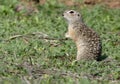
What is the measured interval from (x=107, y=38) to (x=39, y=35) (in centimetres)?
128

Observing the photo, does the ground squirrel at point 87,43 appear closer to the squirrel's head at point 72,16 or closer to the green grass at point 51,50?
the green grass at point 51,50

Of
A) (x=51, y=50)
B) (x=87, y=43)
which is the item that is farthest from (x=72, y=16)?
(x=87, y=43)

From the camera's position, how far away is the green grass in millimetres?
8227

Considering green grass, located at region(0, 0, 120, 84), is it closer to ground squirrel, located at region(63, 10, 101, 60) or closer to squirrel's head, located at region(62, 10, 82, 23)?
ground squirrel, located at region(63, 10, 101, 60)

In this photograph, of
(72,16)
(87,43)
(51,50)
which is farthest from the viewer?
(72,16)

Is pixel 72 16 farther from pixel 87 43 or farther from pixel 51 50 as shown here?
pixel 87 43

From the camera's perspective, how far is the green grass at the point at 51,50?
27.0ft

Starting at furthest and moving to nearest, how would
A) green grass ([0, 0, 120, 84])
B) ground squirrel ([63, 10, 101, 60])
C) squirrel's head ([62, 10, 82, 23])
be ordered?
1. squirrel's head ([62, 10, 82, 23])
2. ground squirrel ([63, 10, 101, 60])
3. green grass ([0, 0, 120, 84])

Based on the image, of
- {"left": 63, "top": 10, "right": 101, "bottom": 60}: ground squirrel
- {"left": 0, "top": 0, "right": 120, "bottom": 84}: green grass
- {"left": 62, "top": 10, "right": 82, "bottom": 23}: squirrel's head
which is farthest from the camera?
{"left": 62, "top": 10, "right": 82, "bottom": 23}: squirrel's head

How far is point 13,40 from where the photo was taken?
418 inches

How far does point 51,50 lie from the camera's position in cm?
1005

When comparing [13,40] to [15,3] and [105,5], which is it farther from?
[105,5]

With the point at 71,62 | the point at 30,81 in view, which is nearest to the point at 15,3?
the point at 71,62

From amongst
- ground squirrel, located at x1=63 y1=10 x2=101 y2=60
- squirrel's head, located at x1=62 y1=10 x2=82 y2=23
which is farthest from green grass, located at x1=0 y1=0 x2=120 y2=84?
squirrel's head, located at x1=62 y1=10 x2=82 y2=23
